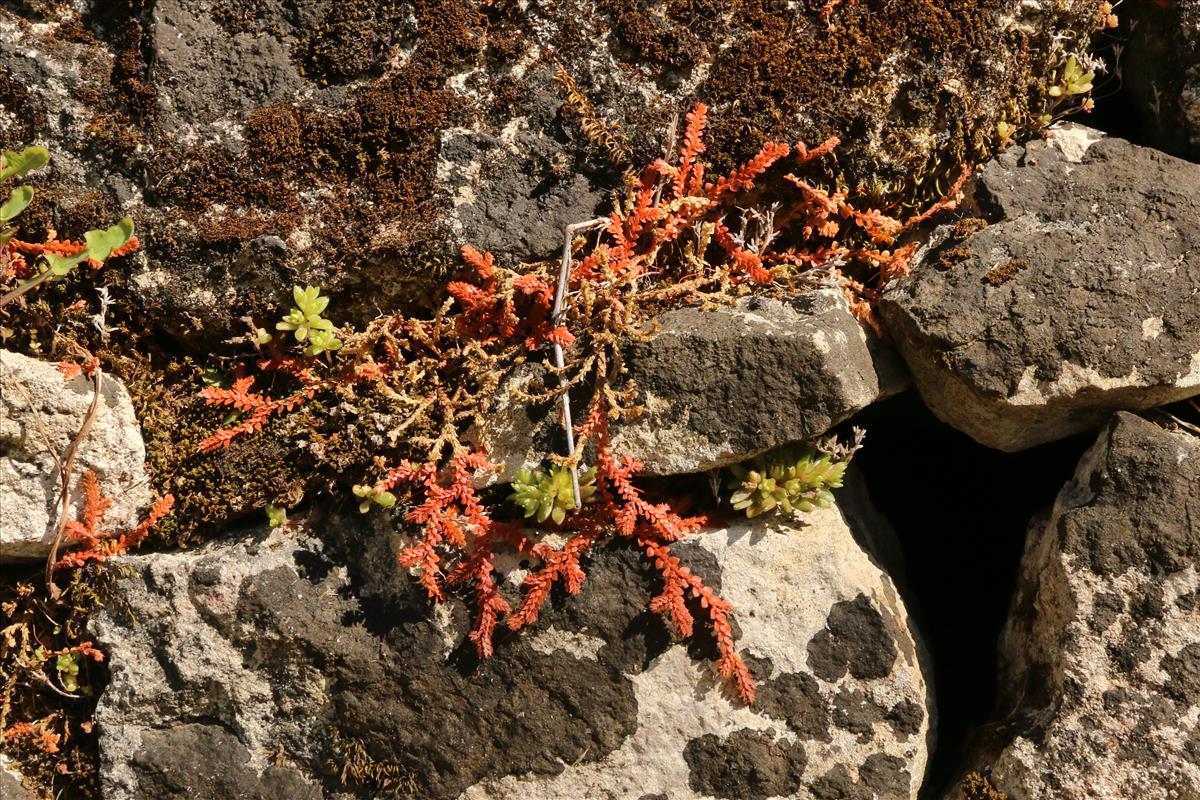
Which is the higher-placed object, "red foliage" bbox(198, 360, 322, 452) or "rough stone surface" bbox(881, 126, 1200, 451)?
"rough stone surface" bbox(881, 126, 1200, 451)

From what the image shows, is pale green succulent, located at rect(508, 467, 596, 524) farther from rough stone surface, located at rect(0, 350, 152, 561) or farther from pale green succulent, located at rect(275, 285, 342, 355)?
rough stone surface, located at rect(0, 350, 152, 561)

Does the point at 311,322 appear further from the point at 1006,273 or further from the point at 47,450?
the point at 1006,273

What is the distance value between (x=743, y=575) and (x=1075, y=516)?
1.35 meters

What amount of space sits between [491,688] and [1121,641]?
8.11 ft

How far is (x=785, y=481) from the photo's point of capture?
3.94 m

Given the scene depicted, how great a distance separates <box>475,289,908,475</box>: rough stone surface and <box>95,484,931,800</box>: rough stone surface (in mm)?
443

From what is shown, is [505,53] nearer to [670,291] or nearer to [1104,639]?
[670,291]

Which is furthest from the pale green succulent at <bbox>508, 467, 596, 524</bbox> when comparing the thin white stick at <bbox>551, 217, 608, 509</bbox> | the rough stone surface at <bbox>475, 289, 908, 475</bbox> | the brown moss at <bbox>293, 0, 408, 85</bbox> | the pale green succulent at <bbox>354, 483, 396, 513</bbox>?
the brown moss at <bbox>293, 0, 408, 85</bbox>

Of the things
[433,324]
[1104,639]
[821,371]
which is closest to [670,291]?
[821,371]

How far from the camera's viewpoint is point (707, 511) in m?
4.12

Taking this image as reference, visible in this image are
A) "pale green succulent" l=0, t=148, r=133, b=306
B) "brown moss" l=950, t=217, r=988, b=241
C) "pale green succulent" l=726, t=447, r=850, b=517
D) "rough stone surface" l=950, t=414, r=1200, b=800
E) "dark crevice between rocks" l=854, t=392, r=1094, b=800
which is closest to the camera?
"pale green succulent" l=0, t=148, r=133, b=306

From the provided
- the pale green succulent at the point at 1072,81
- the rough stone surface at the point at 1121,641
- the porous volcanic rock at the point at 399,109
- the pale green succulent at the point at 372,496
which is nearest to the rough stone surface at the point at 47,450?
the porous volcanic rock at the point at 399,109

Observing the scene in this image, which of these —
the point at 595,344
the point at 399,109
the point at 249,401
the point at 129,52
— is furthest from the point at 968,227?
the point at 129,52

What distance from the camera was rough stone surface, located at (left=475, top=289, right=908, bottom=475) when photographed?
3.82m
